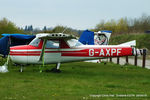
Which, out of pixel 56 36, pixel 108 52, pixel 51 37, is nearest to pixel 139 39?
pixel 108 52

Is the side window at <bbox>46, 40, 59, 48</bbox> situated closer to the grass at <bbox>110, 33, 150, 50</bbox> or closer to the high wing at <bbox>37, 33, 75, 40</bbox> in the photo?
the high wing at <bbox>37, 33, 75, 40</bbox>

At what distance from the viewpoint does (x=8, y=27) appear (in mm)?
41844

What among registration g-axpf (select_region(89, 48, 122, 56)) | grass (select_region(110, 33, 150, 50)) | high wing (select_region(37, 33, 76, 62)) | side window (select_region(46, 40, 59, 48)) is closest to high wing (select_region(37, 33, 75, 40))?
high wing (select_region(37, 33, 76, 62))

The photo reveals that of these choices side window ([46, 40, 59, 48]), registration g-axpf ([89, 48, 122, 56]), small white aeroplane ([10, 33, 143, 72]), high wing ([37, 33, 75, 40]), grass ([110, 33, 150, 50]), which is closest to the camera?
high wing ([37, 33, 75, 40])

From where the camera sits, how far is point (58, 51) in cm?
1406

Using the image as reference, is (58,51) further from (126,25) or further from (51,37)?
(126,25)

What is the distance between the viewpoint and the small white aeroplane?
13570 millimetres

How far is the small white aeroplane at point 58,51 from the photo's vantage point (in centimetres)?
1357

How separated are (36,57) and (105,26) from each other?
Answer: 69.8m

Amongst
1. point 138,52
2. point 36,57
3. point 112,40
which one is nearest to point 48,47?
point 36,57

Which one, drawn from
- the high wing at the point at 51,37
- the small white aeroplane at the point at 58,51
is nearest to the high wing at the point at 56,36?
the high wing at the point at 51,37

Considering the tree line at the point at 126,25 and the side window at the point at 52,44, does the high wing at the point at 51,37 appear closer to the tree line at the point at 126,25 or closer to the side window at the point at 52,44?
the side window at the point at 52,44

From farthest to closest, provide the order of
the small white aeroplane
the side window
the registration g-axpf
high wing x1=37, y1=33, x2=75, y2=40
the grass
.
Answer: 1. the grass
2. the side window
3. the registration g-axpf
4. the small white aeroplane
5. high wing x1=37, y1=33, x2=75, y2=40

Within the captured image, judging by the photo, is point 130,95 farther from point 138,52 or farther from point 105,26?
point 105,26
